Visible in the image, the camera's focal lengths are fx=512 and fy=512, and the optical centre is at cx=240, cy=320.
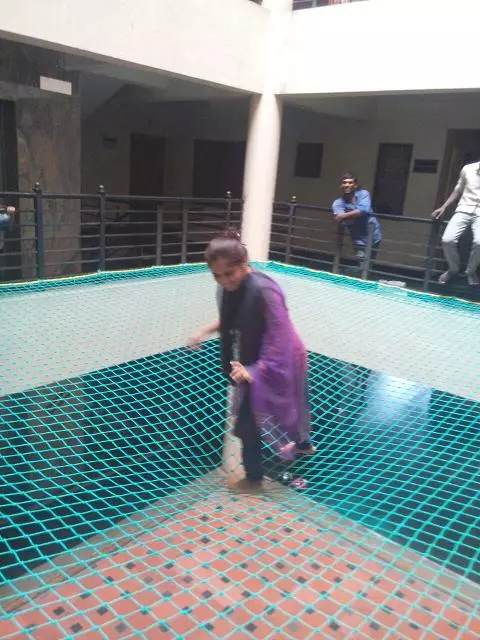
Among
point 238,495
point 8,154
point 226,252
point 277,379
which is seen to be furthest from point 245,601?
point 8,154

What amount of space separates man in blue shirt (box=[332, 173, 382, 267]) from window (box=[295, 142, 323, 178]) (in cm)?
352

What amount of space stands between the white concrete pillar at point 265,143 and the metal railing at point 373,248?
0.67ft

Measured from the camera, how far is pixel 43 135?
5469 mm

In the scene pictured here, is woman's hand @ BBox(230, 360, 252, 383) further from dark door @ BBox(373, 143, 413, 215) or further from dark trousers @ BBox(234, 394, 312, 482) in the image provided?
dark door @ BBox(373, 143, 413, 215)

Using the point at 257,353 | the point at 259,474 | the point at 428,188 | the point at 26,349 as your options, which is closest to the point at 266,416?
the point at 257,353

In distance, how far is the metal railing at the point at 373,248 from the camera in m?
5.18

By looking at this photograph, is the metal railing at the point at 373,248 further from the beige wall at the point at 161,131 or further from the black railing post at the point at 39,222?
the black railing post at the point at 39,222

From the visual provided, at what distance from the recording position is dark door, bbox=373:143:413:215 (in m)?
7.72

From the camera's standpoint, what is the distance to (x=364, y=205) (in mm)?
5285

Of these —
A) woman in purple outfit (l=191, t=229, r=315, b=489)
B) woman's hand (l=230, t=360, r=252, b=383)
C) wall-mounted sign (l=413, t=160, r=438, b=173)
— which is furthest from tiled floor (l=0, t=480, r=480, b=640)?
wall-mounted sign (l=413, t=160, r=438, b=173)

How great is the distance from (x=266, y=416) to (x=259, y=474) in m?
0.50

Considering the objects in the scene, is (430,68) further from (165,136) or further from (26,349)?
(165,136)

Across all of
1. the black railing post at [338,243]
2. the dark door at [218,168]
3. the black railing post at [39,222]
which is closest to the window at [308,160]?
the dark door at [218,168]

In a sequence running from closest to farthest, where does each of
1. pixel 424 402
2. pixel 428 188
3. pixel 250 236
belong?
pixel 424 402, pixel 250 236, pixel 428 188
